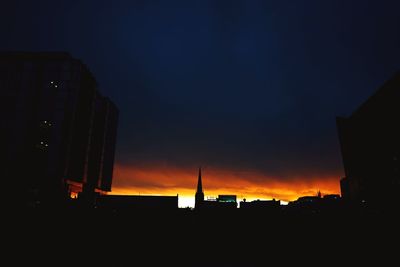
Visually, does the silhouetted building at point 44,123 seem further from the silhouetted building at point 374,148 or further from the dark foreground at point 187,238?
the silhouetted building at point 374,148

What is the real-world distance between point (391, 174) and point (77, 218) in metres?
63.7

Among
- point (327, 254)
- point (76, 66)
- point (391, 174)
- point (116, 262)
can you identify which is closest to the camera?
point (327, 254)

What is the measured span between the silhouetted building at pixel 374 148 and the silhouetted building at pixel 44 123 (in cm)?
7225

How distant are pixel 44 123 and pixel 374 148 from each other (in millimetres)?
81141

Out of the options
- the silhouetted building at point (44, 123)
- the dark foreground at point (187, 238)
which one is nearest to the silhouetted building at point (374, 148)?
the dark foreground at point (187, 238)


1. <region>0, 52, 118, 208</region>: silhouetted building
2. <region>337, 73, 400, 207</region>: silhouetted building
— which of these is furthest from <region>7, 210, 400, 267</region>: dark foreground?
<region>337, 73, 400, 207</region>: silhouetted building

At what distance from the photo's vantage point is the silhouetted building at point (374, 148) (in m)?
63.7

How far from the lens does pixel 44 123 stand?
7456cm

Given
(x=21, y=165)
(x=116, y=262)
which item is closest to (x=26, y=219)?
(x=116, y=262)

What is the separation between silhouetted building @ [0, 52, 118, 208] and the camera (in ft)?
233

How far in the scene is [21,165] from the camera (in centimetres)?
7125

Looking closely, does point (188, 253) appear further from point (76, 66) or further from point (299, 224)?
point (76, 66)

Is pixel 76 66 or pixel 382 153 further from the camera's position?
pixel 76 66

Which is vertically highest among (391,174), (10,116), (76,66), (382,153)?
(76,66)
